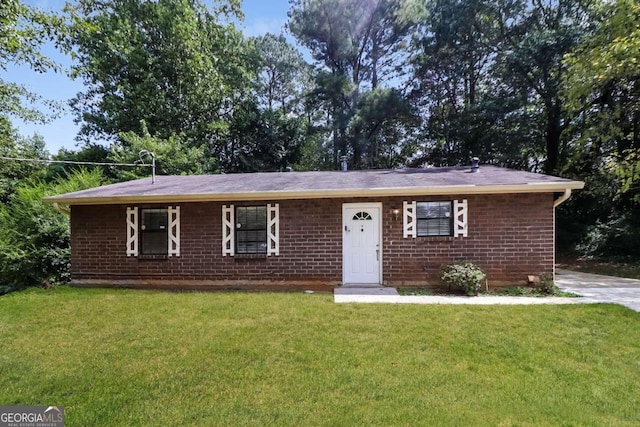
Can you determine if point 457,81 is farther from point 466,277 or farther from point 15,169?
point 15,169

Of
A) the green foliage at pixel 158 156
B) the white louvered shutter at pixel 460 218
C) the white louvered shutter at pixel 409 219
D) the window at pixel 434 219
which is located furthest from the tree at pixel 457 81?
the green foliage at pixel 158 156

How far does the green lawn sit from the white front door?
1846 millimetres

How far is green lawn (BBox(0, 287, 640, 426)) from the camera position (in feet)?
9.18

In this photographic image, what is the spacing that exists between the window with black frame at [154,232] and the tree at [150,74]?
33.5ft

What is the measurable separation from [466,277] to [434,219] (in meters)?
1.44

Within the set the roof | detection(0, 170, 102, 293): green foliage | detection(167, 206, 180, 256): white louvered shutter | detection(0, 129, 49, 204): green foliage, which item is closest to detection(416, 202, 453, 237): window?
the roof

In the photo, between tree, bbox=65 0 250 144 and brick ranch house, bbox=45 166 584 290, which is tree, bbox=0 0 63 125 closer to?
brick ranch house, bbox=45 166 584 290

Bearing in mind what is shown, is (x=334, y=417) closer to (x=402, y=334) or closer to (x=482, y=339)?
(x=402, y=334)

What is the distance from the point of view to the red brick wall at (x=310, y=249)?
23.6ft

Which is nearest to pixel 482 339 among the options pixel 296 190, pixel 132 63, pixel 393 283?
pixel 393 283

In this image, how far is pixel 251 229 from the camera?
7859mm

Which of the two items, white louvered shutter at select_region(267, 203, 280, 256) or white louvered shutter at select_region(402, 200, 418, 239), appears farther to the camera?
white louvered shutter at select_region(267, 203, 280, 256)

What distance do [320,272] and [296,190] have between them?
2.01 meters

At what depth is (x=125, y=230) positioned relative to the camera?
8.11 metres
